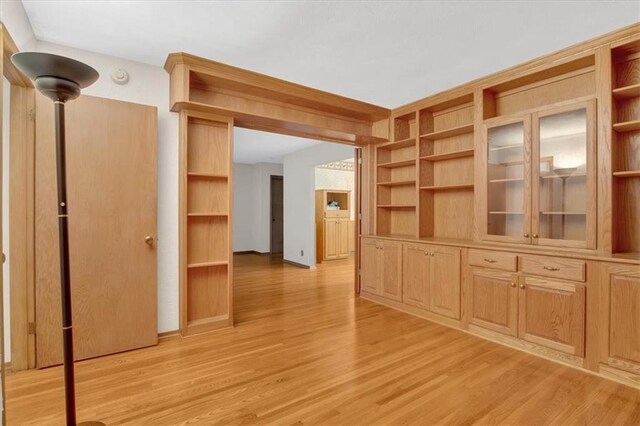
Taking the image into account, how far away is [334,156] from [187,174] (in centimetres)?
347

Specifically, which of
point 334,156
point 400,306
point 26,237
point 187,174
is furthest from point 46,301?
point 334,156

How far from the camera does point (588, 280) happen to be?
7.84ft

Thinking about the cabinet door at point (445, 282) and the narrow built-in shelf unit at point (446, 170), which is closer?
the cabinet door at point (445, 282)

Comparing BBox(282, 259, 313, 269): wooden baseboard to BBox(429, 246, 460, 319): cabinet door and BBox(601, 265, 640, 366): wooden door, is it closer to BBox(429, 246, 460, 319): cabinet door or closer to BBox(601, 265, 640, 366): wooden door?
BBox(429, 246, 460, 319): cabinet door

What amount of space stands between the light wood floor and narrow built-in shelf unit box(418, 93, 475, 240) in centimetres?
126

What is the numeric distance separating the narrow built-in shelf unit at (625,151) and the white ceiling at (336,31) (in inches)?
15.5

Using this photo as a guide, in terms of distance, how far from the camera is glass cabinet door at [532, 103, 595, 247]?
2.55 metres

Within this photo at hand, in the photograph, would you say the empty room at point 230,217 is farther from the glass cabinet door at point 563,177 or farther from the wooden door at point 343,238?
the wooden door at point 343,238

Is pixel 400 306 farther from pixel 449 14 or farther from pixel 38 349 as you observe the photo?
pixel 38 349

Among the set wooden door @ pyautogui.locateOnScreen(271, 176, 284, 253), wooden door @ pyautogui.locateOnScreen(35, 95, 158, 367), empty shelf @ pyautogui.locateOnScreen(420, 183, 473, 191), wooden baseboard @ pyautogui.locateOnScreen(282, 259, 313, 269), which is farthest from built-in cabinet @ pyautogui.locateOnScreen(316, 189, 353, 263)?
wooden door @ pyautogui.locateOnScreen(35, 95, 158, 367)

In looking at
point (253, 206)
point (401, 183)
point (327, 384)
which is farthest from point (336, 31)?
point (253, 206)

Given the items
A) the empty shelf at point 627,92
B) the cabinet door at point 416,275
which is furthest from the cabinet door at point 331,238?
the empty shelf at point 627,92

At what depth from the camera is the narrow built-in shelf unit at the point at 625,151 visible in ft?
8.14

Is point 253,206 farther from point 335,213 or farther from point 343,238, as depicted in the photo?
point 343,238
